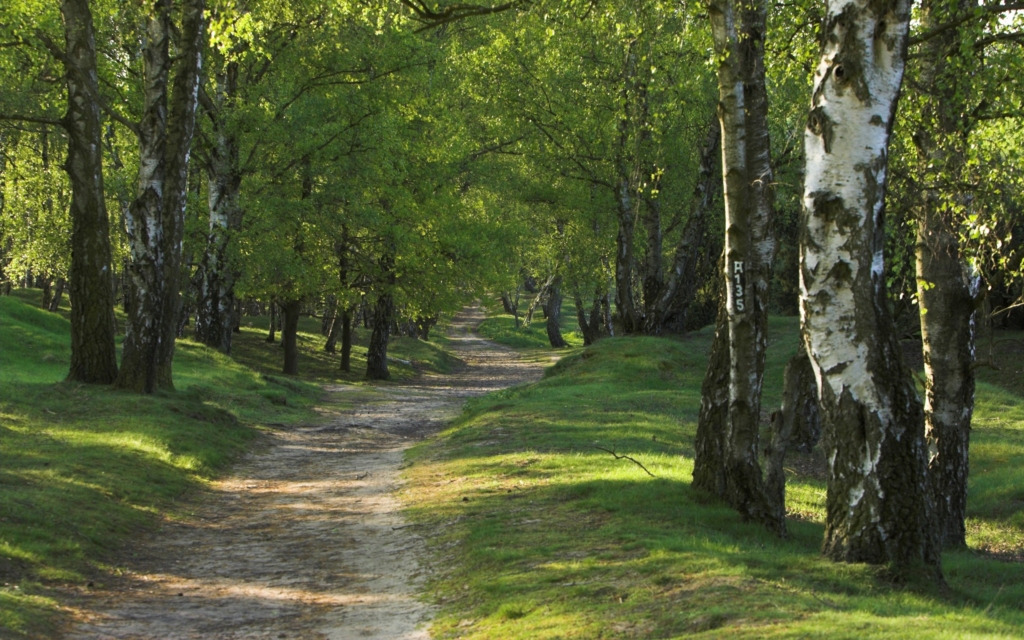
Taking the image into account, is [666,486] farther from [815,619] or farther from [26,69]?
[26,69]

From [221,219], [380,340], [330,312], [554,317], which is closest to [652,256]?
[380,340]

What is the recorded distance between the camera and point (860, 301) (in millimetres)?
7414

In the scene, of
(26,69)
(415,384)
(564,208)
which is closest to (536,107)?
(564,208)

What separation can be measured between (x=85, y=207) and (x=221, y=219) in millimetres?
8715

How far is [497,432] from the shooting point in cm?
1738

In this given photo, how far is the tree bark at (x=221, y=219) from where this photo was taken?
85.2ft

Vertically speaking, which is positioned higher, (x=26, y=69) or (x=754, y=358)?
(x=26, y=69)

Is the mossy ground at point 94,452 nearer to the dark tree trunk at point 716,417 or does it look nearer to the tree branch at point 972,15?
the dark tree trunk at point 716,417

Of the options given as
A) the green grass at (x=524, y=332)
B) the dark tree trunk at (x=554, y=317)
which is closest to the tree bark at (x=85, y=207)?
the green grass at (x=524, y=332)

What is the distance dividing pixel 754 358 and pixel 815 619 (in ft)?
13.9

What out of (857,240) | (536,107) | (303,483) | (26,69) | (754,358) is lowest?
(303,483)

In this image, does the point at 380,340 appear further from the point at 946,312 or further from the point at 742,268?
the point at 742,268

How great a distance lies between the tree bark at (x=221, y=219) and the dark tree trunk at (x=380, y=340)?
6.71 m

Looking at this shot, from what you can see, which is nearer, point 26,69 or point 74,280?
point 74,280
